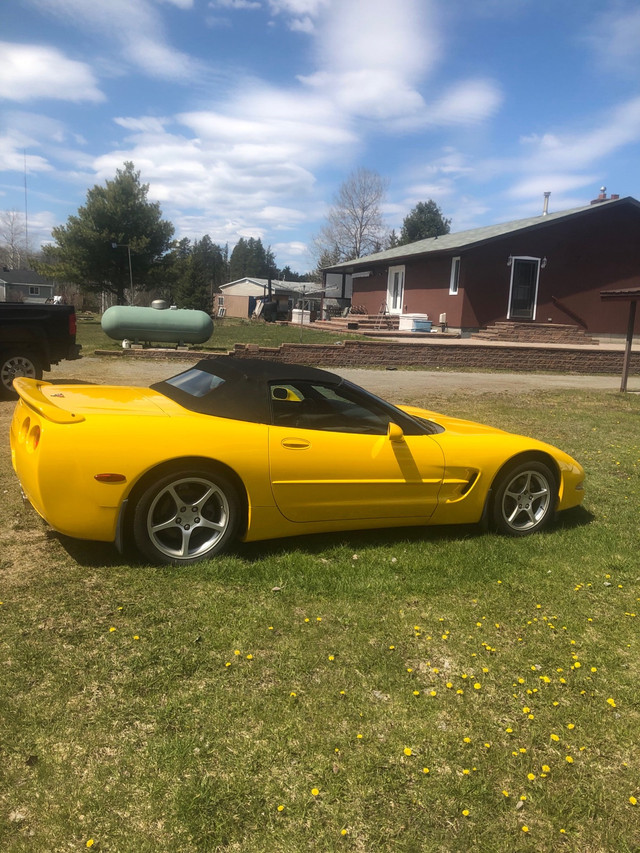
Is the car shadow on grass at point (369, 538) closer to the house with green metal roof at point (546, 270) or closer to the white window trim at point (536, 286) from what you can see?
the house with green metal roof at point (546, 270)

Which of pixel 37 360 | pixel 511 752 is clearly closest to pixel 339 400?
pixel 511 752

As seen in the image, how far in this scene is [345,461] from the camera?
3.99m

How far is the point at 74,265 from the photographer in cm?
4169

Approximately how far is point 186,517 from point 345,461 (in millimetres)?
1040

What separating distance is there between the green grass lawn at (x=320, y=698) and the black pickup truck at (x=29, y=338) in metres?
6.08

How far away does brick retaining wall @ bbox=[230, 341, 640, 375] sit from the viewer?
53.1 feet

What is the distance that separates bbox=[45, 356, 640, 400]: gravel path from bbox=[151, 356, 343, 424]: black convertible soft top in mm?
7029

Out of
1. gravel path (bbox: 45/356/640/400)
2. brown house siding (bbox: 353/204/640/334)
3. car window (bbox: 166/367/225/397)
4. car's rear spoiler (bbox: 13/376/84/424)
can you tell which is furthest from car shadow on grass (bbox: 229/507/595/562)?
brown house siding (bbox: 353/204/640/334)

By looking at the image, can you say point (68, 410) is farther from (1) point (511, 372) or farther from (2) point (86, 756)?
(1) point (511, 372)

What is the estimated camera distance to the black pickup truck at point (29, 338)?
9.46 metres

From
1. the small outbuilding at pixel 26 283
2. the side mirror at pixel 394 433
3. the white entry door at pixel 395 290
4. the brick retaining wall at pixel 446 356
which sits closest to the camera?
the side mirror at pixel 394 433

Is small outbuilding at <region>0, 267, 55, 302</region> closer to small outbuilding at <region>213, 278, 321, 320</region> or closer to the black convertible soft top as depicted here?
small outbuilding at <region>213, 278, 321, 320</region>

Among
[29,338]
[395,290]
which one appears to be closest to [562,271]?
[395,290]

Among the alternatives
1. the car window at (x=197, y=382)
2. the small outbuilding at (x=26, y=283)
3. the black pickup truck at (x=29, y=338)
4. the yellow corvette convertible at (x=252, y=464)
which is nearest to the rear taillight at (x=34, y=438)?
the yellow corvette convertible at (x=252, y=464)
